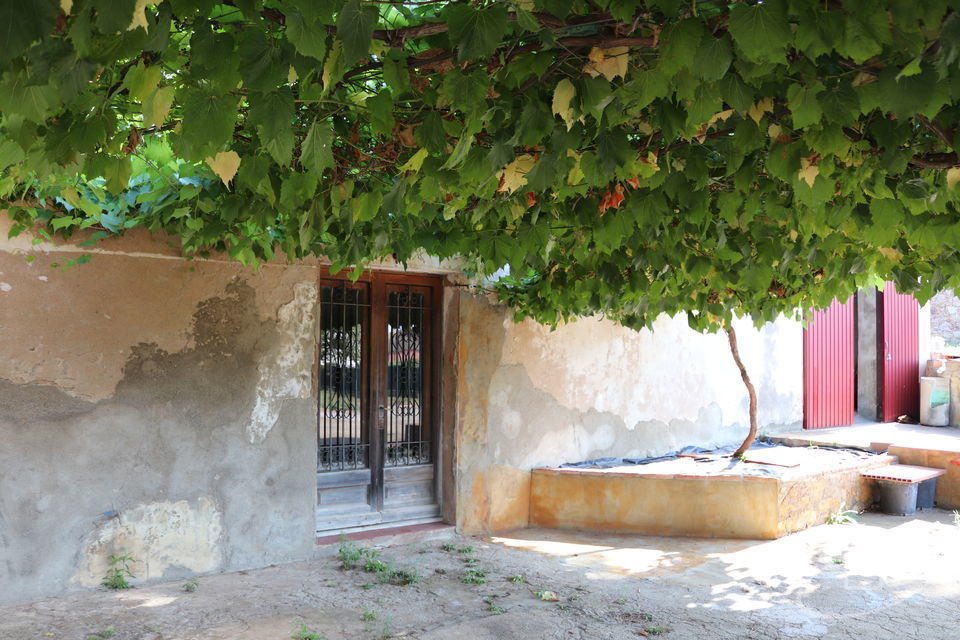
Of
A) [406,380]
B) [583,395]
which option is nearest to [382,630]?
[406,380]

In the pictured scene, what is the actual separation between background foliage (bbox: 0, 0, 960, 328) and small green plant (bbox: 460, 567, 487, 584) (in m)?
→ 2.46

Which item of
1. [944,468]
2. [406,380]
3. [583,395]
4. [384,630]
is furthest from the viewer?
[944,468]

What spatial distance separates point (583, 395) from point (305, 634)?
406 centimetres

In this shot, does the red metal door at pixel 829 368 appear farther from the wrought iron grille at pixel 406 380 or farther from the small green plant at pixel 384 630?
the small green plant at pixel 384 630

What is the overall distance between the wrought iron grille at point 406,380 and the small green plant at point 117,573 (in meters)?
2.16

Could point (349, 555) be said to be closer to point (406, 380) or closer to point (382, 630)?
point (382, 630)

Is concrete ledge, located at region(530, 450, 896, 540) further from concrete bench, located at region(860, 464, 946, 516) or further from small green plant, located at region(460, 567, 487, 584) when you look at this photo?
small green plant, located at region(460, 567, 487, 584)

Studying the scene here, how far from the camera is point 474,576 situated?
5.41 metres

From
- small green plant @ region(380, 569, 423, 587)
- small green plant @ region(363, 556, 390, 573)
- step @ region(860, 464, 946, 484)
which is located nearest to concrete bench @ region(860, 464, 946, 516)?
step @ region(860, 464, 946, 484)

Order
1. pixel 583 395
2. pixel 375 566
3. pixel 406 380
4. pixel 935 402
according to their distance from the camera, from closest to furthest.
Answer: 1. pixel 375 566
2. pixel 406 380
3. pixel 583 395
4. pixel 935 402

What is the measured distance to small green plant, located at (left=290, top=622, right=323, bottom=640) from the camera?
13.6 feet

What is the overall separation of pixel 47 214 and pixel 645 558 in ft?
16.3

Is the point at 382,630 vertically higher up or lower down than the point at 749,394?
lower down

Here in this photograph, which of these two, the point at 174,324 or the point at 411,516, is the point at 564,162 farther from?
the point at 411,516
